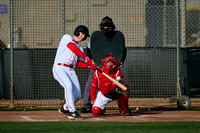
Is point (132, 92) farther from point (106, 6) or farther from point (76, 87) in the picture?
point (76, 87)

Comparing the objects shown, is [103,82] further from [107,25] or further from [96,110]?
[107,25]

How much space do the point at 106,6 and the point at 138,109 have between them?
11.6 ft

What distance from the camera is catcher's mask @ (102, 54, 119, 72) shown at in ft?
26.3

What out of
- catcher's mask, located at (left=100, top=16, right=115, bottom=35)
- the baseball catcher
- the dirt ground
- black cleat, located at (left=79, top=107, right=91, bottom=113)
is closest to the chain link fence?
black cleat, located at (left=79, top=107, right=91, bottom=113)

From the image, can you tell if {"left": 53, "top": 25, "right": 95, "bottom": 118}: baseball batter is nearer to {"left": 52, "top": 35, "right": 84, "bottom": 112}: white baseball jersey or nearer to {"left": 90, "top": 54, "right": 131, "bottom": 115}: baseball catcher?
{"left": 52, "top": 35, "right": 84, "bottom": 112}: white baseball jersey

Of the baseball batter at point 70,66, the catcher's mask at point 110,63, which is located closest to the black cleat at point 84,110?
the baseball batter at point 70,66

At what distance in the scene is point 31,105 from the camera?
11.0 metres

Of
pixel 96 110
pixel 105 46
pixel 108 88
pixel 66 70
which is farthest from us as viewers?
pixel 105 46

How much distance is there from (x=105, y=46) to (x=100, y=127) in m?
2.97

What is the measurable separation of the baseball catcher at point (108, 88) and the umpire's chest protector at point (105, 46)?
1.00 ft

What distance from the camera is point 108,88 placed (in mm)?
8281

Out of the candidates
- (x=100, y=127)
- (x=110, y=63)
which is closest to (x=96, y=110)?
(x=110, y=63)

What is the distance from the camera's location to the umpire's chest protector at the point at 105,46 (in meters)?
8.77

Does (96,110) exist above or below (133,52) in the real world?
below
